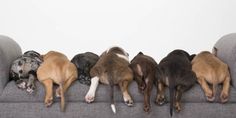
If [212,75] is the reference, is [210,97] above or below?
below

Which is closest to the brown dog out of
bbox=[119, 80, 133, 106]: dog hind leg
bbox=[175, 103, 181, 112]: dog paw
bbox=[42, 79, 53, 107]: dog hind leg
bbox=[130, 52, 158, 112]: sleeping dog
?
bbox=[175, 103, 181, 112]: dog paw

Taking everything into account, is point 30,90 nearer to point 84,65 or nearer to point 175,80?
point 84,65

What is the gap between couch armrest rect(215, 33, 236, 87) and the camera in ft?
10.3

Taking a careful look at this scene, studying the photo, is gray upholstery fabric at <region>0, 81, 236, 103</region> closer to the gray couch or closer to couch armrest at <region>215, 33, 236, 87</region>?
the gray couch

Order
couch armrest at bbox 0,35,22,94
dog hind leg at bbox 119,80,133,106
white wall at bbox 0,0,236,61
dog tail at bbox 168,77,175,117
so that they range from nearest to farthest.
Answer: dog tail at bbox 168,77,175,117, dog hind leg at bbox 119,80,133,106, couch armrest at bbox 0,35,22,94, white wall at bbox 0,0,236,61

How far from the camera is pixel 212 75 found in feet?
9.82

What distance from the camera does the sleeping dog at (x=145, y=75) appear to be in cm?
288

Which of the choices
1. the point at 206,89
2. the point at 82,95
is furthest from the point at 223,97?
the point at 82,95

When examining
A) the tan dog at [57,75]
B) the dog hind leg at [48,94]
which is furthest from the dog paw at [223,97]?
the dog hind leg at [48,94]

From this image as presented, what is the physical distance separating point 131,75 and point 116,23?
1584 millimetres

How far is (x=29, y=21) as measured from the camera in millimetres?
4508

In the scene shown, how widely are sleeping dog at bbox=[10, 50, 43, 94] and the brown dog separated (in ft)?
4.54

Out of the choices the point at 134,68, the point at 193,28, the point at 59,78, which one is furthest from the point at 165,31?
the point at 59,78

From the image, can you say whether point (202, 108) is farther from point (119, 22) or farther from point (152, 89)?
point (119, 22)
